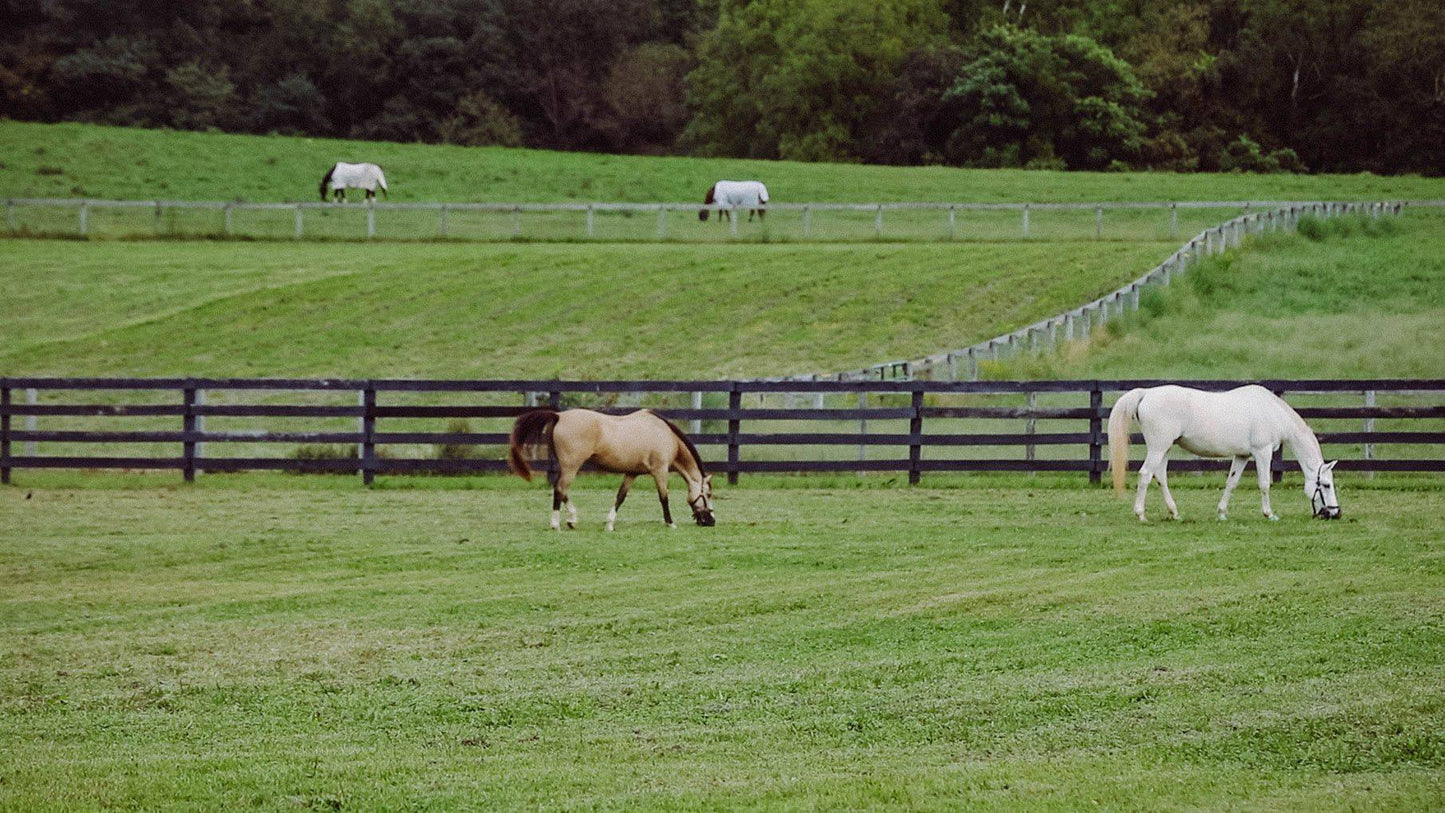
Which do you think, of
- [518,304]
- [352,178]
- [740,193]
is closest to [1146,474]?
[518,304]

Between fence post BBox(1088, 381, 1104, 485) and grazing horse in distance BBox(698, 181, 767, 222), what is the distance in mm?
30330

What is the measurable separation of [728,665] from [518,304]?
1138 inches

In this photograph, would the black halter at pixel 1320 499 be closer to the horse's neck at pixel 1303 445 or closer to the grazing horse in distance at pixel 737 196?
the horse's neck at pixel 1303 445

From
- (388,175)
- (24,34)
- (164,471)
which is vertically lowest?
(164,471)

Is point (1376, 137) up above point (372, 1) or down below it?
below

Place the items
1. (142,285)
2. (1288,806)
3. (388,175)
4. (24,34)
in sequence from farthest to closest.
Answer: (24,34)
(388,175)
(142,285)
(1288,806)

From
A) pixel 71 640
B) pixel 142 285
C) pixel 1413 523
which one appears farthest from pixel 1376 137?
pixel 71 640

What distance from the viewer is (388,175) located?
5984cm

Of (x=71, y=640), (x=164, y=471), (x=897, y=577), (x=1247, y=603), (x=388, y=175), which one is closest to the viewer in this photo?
(x=71, y=640)

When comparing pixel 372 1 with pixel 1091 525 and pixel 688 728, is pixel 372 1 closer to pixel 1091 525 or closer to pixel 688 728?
pixel 1091 525

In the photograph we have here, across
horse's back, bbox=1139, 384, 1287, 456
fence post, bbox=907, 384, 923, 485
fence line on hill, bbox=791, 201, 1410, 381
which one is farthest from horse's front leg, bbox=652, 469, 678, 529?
fence line on hill, bbox=791, 201, 1410, 381

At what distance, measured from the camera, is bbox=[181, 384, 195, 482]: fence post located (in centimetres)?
2231

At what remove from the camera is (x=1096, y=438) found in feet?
70.8

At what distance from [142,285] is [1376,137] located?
166 feet
